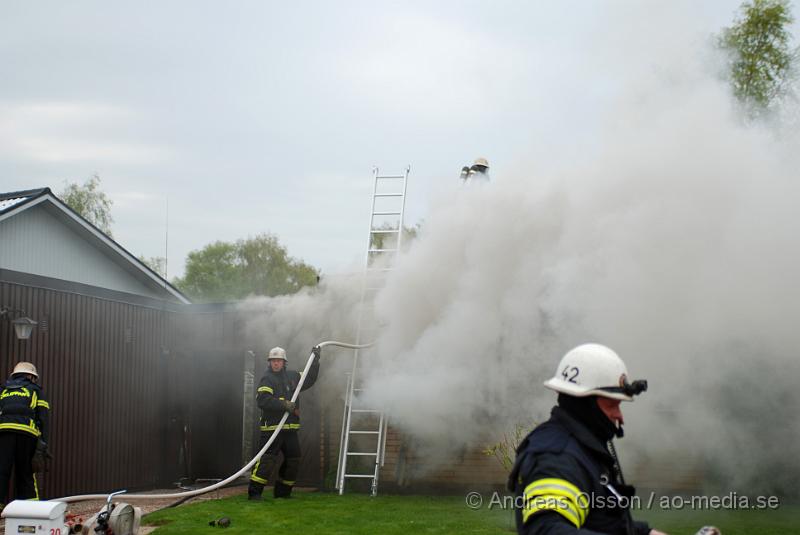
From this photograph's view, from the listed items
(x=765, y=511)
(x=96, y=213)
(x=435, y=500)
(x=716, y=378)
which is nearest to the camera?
(x=716, y=378)

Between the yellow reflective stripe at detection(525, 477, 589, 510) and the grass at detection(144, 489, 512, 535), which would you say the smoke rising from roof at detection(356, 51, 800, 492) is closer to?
the grass at detection(144, 489, 512, 535)

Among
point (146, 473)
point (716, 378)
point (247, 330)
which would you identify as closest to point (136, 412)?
point (146, 473)

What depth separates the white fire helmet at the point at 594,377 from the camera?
3.29 meters

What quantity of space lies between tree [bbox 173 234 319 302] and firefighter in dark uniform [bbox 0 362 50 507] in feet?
115

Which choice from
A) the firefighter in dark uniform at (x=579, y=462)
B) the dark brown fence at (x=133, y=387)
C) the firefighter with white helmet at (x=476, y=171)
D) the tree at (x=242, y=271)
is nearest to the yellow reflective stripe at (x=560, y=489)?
the firefighter in dark uniform at (x=579, y=462)

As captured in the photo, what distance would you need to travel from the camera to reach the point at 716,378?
8523 mm

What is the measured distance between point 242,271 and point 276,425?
129 feet

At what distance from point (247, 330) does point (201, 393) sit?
59.7 inches

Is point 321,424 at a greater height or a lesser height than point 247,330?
lesser

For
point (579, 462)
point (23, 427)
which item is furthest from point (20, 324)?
point (579, 462)

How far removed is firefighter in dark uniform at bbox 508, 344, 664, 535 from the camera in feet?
9.68

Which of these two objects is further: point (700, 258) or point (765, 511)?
point (765, 511)

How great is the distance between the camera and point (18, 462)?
9.23 metres

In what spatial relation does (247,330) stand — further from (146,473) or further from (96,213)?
(96,213)
